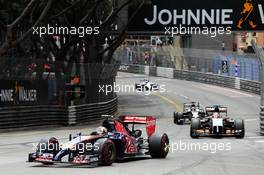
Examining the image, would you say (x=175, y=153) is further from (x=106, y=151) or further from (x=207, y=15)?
(x=207, y=15)

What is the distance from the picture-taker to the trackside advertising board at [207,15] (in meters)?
35.5

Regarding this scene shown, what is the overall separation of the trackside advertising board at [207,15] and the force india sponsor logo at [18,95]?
887 centimetres

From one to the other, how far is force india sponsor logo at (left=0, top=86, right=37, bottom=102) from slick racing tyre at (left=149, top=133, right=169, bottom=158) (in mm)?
11832

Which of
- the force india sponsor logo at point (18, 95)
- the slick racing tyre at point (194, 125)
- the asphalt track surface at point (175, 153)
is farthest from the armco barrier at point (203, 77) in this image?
the slick racing tyre at point (194, 125)

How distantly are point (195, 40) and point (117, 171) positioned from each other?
72.0 m

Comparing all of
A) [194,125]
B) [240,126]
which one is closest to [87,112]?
[194,125]

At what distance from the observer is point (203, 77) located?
65.2m

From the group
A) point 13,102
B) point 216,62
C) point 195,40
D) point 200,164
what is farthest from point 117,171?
point 195,40

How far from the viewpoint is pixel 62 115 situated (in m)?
31.4

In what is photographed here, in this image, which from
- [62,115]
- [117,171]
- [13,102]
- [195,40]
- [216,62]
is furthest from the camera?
[195,40]

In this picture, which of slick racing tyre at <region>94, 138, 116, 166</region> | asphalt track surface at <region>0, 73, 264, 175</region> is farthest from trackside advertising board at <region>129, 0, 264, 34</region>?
slick racing tyre at <region>94, 138, 116, 166</region>

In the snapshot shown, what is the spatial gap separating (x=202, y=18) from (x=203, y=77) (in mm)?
29933

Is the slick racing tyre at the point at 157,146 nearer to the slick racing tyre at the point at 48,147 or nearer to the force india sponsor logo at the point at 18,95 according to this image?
the slick racing tyre at the point at 48,147

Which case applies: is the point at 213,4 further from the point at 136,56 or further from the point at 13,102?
the point at 136,56
